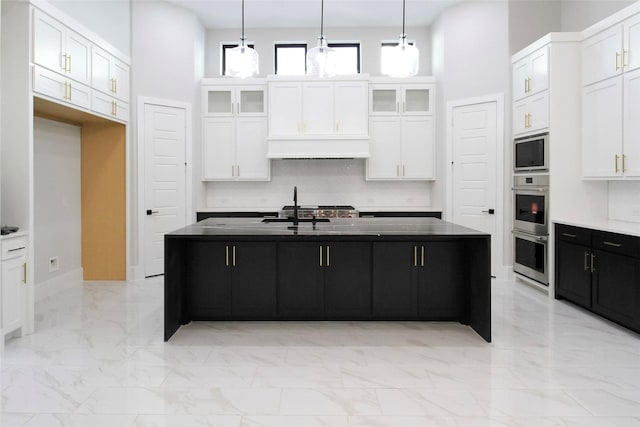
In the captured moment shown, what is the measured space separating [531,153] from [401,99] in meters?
2.19

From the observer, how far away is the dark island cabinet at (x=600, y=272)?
3.69 meters

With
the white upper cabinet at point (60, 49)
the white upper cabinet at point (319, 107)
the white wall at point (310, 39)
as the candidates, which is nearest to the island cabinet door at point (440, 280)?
the white upper cabinet at point (319, 107)

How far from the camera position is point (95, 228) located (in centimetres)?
591

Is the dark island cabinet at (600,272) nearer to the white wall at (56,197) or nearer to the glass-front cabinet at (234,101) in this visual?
the glass-front cabinet at (234,101)

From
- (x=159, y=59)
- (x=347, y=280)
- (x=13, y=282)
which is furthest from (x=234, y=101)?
(x=13, y=282)

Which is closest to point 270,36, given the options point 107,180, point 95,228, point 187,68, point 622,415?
point 187,68

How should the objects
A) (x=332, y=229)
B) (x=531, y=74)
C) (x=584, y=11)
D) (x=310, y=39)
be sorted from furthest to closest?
1. (x=310, y=39)
2. (x=584, y=11)
3. (x=531, y=74)
4. (x=332, y=229)

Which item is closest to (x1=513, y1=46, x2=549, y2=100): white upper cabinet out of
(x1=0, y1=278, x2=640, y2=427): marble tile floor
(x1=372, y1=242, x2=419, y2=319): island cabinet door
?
(x1=0, y1=278, x2=640, y2=427): marble tile floor

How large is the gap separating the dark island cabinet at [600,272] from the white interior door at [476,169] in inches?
46.6

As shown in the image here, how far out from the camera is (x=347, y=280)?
12.8ft

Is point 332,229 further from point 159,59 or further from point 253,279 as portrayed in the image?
point 159,59

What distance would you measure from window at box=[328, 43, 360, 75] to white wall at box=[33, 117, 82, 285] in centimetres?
398

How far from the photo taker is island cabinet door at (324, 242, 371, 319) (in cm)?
A: 389

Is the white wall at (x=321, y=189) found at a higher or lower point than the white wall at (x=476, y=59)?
lower
